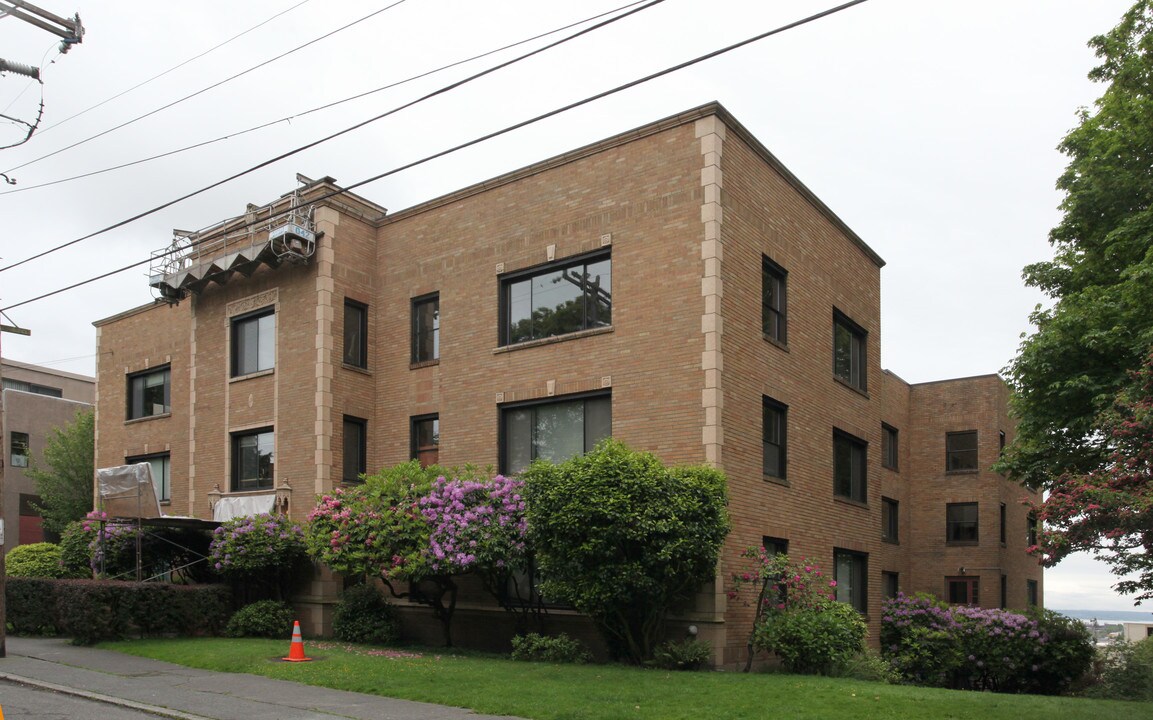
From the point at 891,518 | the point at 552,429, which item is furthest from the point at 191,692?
the point at 891,518

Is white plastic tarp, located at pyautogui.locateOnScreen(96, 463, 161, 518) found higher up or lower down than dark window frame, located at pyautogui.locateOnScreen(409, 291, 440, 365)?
lower down

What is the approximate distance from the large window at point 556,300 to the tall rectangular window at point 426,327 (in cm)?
222

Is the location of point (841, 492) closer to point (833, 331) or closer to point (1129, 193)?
point (833, 331)

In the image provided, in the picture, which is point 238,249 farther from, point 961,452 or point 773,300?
point 961,452

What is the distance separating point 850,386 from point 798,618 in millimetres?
8280

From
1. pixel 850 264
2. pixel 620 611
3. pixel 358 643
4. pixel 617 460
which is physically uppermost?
pixel 850 264

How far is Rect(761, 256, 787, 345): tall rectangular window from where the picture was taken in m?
21.1

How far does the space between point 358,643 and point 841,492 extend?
1153 centimetres

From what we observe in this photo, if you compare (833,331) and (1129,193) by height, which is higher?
(1129,193)

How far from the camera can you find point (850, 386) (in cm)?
2505

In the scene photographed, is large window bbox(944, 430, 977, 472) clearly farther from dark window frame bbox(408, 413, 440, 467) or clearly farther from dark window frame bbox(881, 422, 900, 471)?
dark window frame bbox(408, 413, 440, 467)

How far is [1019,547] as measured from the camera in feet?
126

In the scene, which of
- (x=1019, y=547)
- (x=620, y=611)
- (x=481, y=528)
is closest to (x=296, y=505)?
(x=481, y=528)

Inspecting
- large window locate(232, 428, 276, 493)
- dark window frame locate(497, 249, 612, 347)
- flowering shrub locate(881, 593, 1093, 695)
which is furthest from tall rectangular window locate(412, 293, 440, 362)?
flowering shrub locate(881, 593, 1093, 695)
